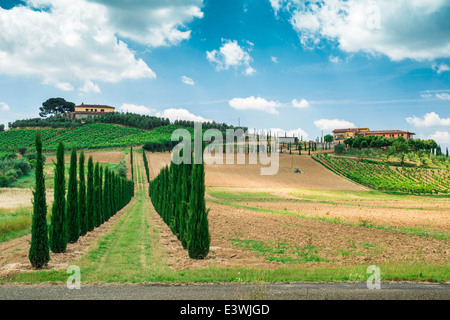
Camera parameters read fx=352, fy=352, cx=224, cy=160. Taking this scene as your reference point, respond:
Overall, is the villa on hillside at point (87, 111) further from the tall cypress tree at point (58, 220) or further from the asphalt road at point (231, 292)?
the asphalt road at point (231, 292)

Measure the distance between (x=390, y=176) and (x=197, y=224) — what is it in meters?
82.6

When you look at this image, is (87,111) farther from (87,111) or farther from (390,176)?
(390,176)

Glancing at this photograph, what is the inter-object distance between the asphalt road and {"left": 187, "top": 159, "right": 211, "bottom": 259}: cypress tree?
13.1 feet

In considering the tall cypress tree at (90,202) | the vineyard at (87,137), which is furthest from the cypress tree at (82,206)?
the vineyard at (87,137)

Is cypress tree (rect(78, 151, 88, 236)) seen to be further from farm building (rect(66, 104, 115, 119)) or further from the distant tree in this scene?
the distant tree

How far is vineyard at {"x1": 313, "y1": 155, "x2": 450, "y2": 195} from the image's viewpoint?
229 feet

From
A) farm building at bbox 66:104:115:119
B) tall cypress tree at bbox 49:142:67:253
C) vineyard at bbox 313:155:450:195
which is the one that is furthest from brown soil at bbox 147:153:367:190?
farm building at bbox 66:104:115:119

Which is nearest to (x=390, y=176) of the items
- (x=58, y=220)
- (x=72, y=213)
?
(x=72, y=213)

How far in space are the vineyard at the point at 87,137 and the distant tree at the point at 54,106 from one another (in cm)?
4945

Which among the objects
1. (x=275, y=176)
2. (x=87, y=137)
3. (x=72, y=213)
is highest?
(x=87, y=137)

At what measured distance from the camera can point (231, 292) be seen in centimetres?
838

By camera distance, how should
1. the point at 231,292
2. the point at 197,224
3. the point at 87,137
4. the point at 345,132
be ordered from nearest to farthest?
the point at 231,292
the point at 197,224
the point at 87,137
the point at 345,132

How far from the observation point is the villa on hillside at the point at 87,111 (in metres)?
174
